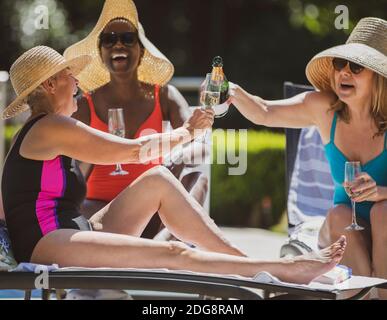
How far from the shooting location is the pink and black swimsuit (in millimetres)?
3496

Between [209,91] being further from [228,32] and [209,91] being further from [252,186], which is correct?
[228,32]

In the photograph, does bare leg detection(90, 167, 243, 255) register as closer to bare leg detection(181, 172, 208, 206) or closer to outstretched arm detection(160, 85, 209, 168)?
bare leg detection(181, 172, 208, 206)

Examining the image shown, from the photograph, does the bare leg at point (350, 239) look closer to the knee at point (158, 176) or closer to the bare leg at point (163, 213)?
the bare leg at point (163, 213)

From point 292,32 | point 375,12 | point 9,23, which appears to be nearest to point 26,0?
point 9,23

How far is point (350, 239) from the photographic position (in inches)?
155

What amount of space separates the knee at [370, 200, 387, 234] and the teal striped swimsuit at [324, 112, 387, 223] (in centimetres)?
19

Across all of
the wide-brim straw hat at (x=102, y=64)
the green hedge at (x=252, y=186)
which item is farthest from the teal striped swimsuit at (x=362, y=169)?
the green hedge at (x=252, y=186)

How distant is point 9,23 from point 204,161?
1142 centimetres

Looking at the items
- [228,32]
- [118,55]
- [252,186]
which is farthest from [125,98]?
[228,32]

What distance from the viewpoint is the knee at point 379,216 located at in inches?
153

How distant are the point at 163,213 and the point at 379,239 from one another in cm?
99

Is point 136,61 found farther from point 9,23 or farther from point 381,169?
point 9,23

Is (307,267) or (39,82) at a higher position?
(39,82)

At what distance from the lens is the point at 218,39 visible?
15891 mm
